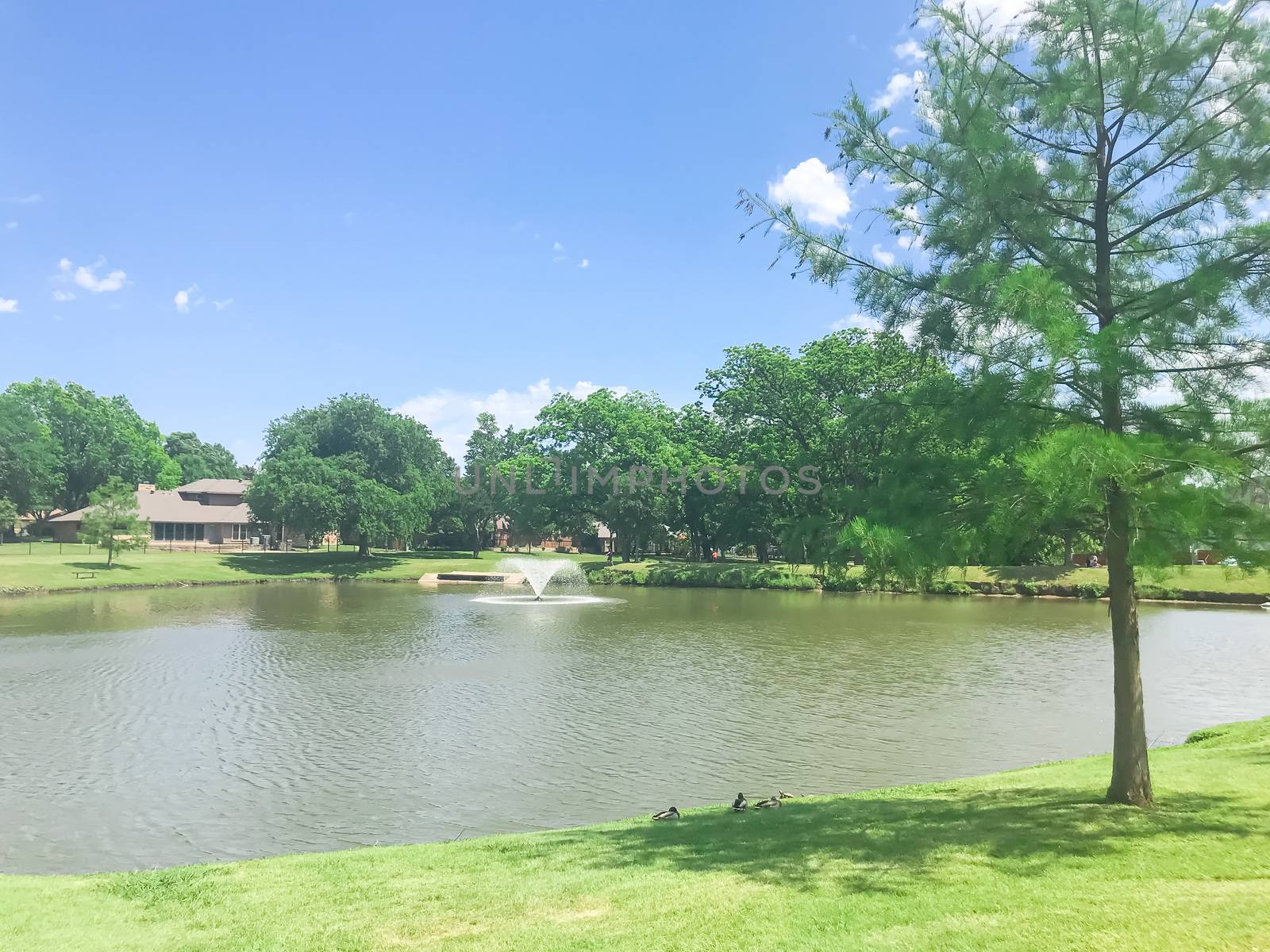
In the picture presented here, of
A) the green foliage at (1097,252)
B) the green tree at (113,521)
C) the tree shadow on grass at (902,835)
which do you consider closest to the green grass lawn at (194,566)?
the green tree at (113,521)

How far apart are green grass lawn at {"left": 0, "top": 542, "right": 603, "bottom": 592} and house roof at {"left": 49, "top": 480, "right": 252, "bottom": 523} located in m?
7.09

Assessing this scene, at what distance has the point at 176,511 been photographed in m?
82.5

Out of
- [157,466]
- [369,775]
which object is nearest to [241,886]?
[369,775]

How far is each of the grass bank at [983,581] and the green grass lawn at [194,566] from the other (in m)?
12.2

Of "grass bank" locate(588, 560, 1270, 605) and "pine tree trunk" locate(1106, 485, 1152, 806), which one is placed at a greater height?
"pine tree trunk" locate(1106, 485, 1152, 806)

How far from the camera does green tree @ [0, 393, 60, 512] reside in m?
73.9

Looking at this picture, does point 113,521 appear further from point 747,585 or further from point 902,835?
point 902,835

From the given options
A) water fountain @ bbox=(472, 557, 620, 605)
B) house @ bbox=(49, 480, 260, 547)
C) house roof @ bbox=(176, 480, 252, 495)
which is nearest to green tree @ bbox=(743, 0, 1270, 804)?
water fountain @ bbox=(472, 557, 620, 605)

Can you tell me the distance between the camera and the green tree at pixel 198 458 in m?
126

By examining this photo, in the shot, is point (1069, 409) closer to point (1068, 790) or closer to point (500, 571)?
point (1068, 790)

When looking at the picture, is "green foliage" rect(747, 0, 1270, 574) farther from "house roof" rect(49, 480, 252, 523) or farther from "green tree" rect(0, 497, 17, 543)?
"house roof" rect(49, 480, 252, 523)

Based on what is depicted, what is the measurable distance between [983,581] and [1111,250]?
4511 centimetres

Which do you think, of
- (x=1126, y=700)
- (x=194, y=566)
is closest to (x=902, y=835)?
(x=1126, y=700)

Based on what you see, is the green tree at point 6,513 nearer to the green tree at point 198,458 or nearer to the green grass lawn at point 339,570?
the green grass lawn at point 339,570
